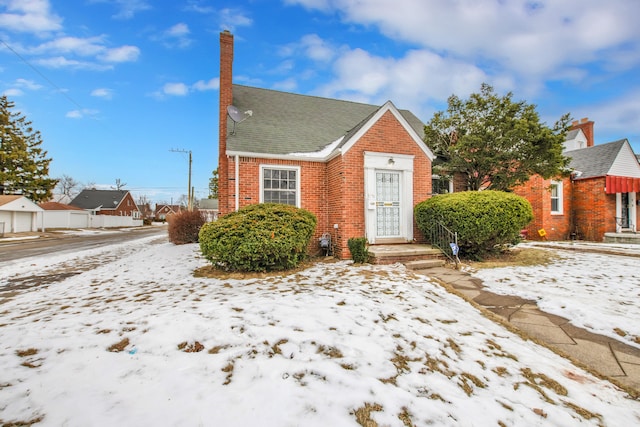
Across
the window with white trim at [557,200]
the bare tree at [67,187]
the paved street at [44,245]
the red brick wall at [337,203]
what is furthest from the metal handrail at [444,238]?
Result: the bare tree at [67,187]

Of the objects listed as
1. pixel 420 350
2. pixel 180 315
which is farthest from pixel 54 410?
pixel 420 350

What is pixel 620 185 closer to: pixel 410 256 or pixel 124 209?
pixel 410 256

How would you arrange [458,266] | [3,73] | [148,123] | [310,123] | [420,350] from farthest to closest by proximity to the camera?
[148,123]
[310,123]
[3,73]
[458,266]
[420,350]

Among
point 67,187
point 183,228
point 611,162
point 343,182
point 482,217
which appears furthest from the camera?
point 67,187

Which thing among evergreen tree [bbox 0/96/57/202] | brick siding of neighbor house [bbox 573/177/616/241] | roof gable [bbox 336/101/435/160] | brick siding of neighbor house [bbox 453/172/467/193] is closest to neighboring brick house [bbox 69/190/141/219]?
evergreen tree [bbox 0/96/57/202]

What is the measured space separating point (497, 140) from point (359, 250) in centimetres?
646

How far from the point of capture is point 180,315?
11.3 feet

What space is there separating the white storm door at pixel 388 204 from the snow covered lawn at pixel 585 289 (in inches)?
112

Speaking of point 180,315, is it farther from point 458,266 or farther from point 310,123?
point 310,123

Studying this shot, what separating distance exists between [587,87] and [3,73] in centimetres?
2820

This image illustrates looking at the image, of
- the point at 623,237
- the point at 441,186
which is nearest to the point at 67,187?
the point at 441,186

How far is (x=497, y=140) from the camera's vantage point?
9266 millimetres

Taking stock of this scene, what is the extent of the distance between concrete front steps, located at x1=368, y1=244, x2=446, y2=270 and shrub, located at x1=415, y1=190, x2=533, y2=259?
2.83 feet

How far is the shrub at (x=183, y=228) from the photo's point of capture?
14407mm
